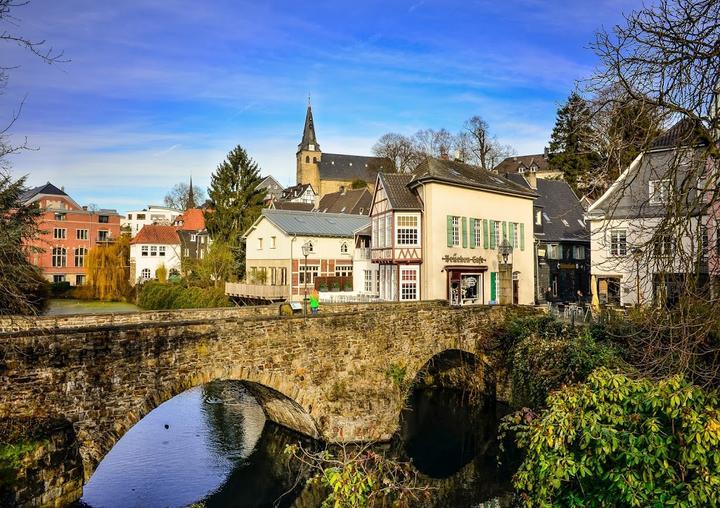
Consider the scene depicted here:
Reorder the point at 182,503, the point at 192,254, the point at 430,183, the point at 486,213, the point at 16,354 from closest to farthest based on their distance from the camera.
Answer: the point at 16,354, the point at 182,503, the point at 430,183, the point at 486,213, the point at 192,254

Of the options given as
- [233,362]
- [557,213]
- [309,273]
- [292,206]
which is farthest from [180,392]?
[292,206]

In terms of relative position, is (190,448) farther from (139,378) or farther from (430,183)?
(430,183)

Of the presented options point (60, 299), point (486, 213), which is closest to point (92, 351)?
point (486, 213)

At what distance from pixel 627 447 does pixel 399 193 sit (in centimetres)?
2241

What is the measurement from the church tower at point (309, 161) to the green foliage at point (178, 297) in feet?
156

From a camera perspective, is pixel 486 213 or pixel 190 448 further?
pixel 486 213

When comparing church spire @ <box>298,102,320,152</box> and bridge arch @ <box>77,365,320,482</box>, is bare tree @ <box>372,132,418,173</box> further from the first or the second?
bridge arch @ <box>77,365,320,482</box>

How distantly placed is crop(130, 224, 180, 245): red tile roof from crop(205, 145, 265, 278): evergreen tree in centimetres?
1719

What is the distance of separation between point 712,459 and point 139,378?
412 inches

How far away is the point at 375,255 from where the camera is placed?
2911cm

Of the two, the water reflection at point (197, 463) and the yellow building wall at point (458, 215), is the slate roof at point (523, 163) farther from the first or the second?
the water reflection at point (197, 463)

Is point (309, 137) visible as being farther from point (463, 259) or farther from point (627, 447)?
point (627, 447)

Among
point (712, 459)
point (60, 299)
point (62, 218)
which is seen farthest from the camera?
point (62, 218)

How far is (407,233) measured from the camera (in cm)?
2723
